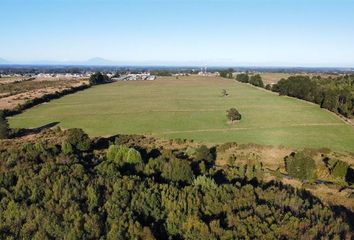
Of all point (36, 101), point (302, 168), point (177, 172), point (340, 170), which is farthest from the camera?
point (36, 101)

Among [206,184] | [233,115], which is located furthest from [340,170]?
[233,115]

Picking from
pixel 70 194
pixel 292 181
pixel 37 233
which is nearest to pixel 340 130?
pixel 292 181

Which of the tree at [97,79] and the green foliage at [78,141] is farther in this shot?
the tree at [97,79]

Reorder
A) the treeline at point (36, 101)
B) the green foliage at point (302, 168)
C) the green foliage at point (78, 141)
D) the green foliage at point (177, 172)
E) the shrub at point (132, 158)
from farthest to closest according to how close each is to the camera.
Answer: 1. the treeline at point (36, 101)
2. the green foliage at point (78, 141)
3. the green foliage at point (302, 168)
4. the shrub at point (132, 158)
5. the green foliage at point (177, 172)

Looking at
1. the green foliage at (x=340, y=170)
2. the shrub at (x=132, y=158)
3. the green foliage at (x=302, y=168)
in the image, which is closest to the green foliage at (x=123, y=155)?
the shrub at (x=132, y=158)

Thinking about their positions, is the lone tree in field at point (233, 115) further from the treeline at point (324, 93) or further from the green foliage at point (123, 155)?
the green foliage at point (123, 155)

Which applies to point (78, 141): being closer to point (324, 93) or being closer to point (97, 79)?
point (324, 93)
